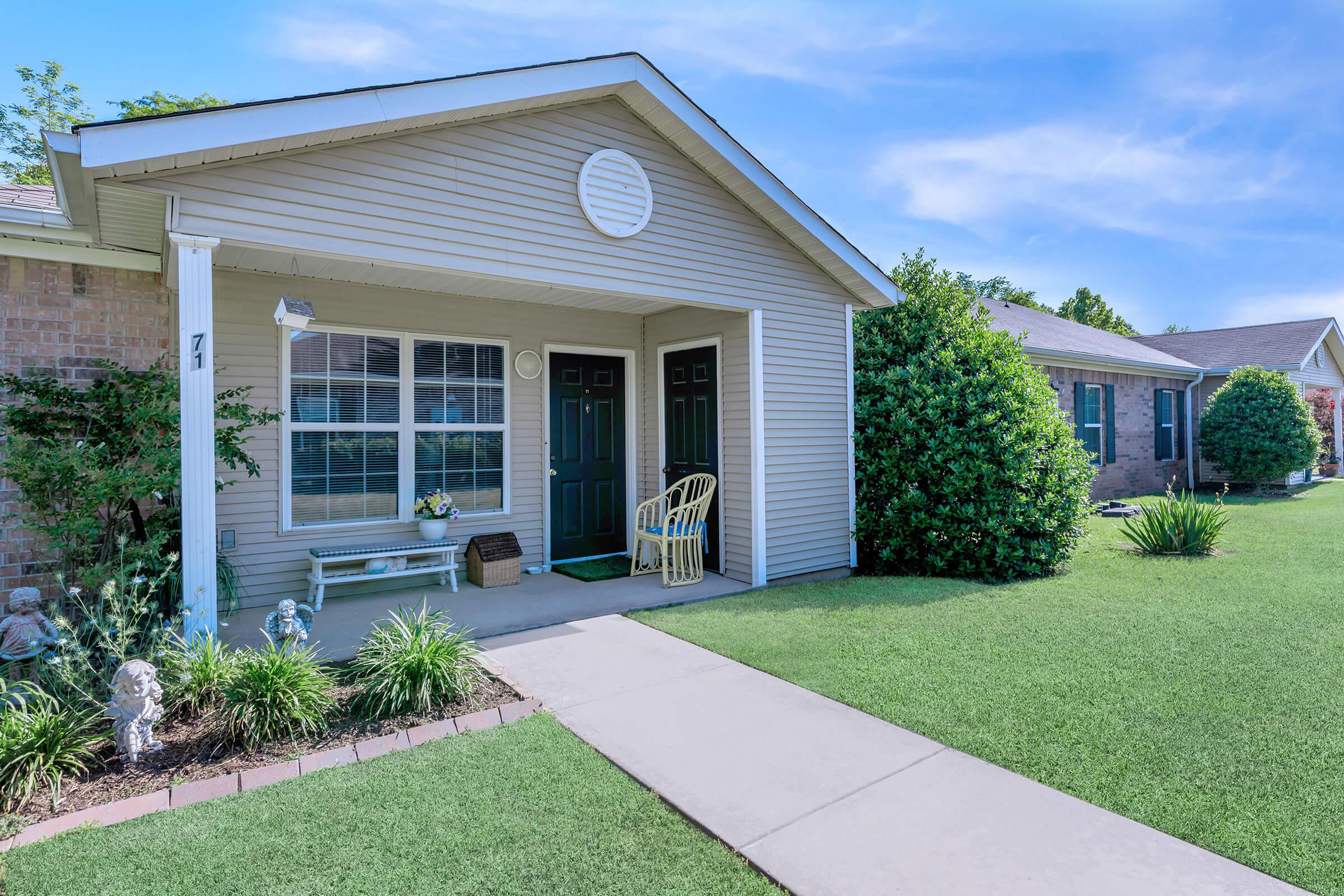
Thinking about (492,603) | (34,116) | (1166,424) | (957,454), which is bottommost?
(492,603)

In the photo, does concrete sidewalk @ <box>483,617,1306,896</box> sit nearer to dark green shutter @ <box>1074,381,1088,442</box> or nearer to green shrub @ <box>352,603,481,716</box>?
green shrub @ <box>352,603,481,716</box>

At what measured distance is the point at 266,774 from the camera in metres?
2.71

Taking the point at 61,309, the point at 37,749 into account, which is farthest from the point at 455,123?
the point at 37,749

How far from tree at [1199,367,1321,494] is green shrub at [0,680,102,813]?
58.1 feet

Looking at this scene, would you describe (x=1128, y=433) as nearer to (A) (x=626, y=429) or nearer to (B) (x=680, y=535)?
(A) (x=626, y=429)

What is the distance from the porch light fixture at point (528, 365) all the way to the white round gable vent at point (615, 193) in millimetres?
1942

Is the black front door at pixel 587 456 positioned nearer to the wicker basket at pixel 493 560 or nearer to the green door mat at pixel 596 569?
the green door mat at pixel 596 569

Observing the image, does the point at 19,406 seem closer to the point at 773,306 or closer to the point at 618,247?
the point at 618,247

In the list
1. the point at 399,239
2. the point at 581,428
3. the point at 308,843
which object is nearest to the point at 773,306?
the point at 581,428

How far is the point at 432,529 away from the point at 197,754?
10.4 ft

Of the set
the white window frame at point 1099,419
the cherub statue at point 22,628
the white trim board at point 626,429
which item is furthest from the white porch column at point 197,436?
the white window frame at point 1099,419

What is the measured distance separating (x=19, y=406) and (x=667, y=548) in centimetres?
475

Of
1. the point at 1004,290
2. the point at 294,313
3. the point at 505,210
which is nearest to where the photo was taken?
the point at 294,313

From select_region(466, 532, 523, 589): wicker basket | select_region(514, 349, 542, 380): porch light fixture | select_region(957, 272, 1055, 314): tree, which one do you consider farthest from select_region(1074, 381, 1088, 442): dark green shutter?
select_region(957, 272, 1055, 314): tree
